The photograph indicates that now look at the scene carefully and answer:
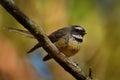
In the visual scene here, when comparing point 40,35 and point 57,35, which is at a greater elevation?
point 40,35

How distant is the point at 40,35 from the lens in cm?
205

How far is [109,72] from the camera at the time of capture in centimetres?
482

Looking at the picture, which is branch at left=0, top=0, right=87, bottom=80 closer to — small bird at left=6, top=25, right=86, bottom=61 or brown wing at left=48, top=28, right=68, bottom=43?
small bird at left=6, top=25, right=86, bottom=61

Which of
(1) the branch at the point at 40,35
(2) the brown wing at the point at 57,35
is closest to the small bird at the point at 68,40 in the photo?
(2) the brown wing at the point at 57,35

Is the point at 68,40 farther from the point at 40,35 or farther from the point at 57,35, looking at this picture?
the point at 40,35

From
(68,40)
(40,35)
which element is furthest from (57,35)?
(40,35)

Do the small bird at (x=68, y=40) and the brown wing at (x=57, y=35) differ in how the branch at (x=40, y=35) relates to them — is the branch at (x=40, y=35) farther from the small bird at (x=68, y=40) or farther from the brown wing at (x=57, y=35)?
the brown wing at (x=57, y=35)

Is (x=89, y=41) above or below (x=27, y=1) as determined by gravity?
below

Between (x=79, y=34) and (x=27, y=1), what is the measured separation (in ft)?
4.28

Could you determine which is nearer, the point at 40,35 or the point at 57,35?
the point at 40,35

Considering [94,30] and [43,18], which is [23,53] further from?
[94,30]

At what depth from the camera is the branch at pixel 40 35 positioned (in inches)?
74.6

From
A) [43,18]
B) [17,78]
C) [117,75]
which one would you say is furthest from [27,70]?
→ [117,75]

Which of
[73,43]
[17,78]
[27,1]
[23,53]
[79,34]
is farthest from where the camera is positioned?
[27,1]
